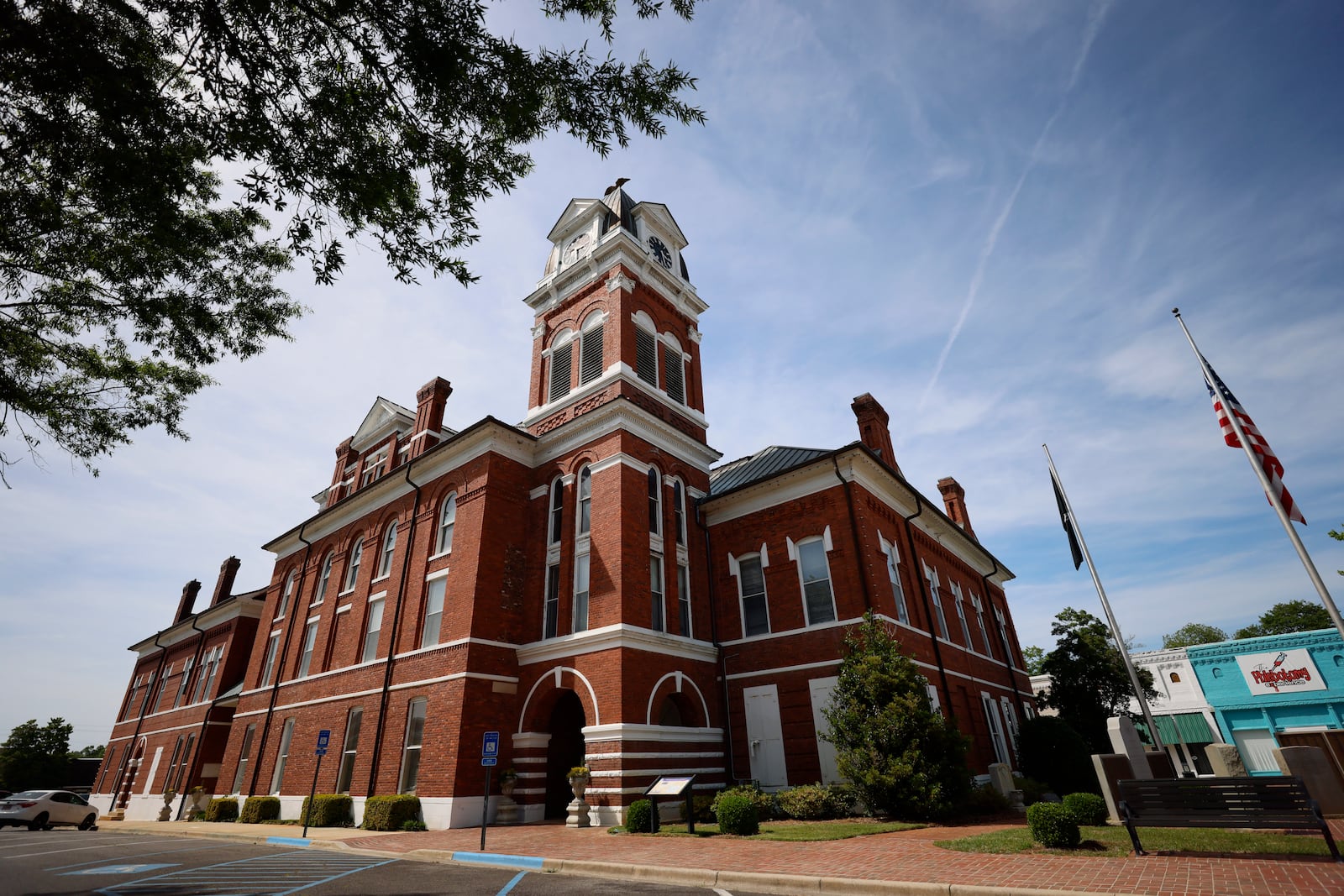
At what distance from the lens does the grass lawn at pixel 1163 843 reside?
8570mm

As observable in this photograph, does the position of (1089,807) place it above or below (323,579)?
below

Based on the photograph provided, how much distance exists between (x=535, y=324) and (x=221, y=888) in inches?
870

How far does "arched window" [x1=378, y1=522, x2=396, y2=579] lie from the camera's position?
2488 centimetres

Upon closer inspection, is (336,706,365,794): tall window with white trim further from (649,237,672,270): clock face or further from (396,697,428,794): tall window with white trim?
(649,237,672,270): clock face

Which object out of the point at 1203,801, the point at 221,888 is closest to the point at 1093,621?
the point at 1203,801

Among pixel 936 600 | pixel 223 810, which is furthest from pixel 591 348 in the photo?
pixel 223 810

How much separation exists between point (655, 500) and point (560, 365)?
7705 mm

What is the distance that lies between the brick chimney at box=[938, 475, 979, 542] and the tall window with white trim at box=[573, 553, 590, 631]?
77.1ft

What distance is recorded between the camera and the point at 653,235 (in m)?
28.1

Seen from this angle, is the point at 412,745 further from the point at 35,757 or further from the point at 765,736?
the point at 35,757

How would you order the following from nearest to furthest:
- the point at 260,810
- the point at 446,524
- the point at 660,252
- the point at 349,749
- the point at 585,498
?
the point at 585,498, the point at 349,749, the point at 260,810, the point at 446,524, the point at 660,252

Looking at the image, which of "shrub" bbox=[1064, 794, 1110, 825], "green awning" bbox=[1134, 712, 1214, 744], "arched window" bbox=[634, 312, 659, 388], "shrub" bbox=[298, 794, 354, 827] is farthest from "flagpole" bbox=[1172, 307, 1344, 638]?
"green awning" bbox=[1134, 712, 1214, 744]

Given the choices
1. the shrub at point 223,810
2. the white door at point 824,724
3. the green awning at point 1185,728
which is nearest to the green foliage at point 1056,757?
the white door at point 824,724

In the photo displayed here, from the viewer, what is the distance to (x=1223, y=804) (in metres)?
8.06
